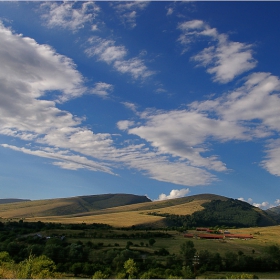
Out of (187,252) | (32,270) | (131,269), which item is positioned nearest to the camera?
(32,270)

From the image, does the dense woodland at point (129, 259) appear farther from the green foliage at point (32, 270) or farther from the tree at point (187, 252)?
the green foliage at point (32, 270)

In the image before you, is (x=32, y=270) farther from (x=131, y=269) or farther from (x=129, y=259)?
(x=129, y=259)

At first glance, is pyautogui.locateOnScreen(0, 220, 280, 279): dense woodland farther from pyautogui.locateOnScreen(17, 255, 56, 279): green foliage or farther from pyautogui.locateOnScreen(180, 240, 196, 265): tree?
pyautogui.locateOnScreen(17, 255, 56, 279): green foliage

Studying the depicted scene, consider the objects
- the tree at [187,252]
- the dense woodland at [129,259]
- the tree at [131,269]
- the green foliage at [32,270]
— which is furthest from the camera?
the tree at [187,252]

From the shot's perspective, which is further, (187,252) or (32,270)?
(187,252)

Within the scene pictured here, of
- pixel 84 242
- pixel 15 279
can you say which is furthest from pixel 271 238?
pixel 15 279

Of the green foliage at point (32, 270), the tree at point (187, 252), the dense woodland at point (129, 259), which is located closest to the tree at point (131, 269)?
the dense woodland at point (129, 259)

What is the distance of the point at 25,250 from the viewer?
368 ft

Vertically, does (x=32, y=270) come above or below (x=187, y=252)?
above

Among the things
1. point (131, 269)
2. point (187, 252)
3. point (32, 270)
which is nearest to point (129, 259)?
point (131, 269)

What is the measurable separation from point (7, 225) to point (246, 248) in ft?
455


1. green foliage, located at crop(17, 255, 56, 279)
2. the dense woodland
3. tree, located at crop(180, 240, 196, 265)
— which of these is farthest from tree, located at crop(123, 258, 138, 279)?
tree, located at crop(180, 240, 196, 265)

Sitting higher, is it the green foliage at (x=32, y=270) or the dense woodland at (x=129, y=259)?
the green foliage at (x=32, y=270)

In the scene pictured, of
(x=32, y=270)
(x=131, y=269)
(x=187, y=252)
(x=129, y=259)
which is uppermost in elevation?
(x=32, y=270)
